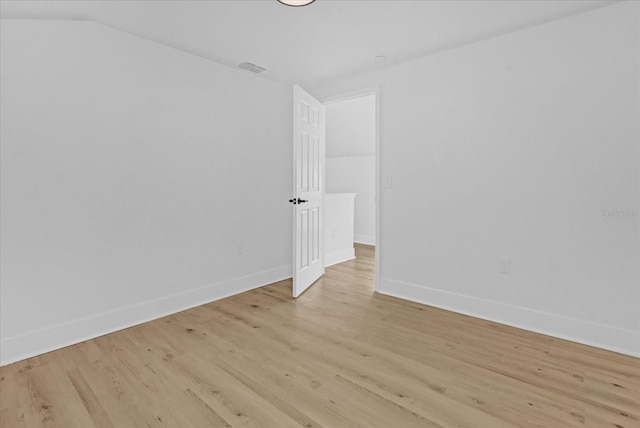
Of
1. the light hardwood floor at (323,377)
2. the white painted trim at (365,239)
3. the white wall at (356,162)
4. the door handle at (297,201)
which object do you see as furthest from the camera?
the white painted trim at (365,239)

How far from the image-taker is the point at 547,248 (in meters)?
2.55

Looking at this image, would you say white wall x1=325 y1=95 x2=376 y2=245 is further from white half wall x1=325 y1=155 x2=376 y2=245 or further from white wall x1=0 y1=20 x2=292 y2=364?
white wall x1=0 y1=20 x2=292 y2=364

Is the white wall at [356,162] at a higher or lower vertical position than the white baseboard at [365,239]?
higher

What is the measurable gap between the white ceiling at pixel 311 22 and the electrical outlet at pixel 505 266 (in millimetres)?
1769

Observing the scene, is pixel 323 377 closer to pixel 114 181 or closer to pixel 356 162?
pixel 114 181

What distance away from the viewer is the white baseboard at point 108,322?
218 cm

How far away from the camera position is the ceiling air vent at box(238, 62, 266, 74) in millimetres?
3276

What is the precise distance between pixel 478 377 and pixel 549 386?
1.17 feet

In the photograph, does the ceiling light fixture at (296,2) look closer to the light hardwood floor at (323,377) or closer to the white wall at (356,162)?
the light hardwood floor at (323,377)

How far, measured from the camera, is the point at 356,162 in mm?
6637

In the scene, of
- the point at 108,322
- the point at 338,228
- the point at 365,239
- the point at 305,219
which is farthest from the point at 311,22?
the point at 365,239

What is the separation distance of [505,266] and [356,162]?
4214 millimetres

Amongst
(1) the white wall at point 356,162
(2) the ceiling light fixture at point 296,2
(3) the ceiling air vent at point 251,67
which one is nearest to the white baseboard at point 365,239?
(1) the white wall at point 356,162

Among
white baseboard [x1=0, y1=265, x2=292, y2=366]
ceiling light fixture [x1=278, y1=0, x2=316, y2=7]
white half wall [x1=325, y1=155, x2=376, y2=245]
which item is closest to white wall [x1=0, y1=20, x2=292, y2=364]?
white baseboard [x1=0, y1=265, x2=292, y2=366]
